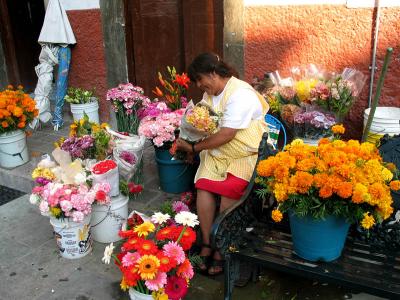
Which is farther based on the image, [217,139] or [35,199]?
[35,199]

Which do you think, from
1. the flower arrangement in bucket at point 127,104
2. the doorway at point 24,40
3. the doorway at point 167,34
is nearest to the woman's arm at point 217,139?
the flower arrangement in bucket at point 127,104

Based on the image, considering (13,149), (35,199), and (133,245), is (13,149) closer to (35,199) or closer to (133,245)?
(35,199)

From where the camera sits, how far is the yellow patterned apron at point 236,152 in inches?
112

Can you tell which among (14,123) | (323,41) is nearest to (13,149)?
(14,123)

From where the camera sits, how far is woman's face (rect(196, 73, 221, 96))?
2.84 meters

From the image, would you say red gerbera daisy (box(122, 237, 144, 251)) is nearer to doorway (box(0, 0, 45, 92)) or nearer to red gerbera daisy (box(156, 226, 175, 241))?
red gerbera daisy (box(156, 226, 175, 241))

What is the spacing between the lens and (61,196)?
286 centimetres

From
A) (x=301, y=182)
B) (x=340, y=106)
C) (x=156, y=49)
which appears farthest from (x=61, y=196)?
(x=156, y=49)

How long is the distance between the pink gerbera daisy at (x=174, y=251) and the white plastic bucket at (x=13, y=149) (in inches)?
118

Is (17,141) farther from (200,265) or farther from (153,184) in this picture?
(200,265)

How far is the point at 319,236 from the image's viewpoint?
204cm

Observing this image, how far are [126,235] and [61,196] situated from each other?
0.78 meters

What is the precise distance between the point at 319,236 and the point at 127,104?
8.34ft

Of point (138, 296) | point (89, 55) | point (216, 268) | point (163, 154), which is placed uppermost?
point (89, 55)
